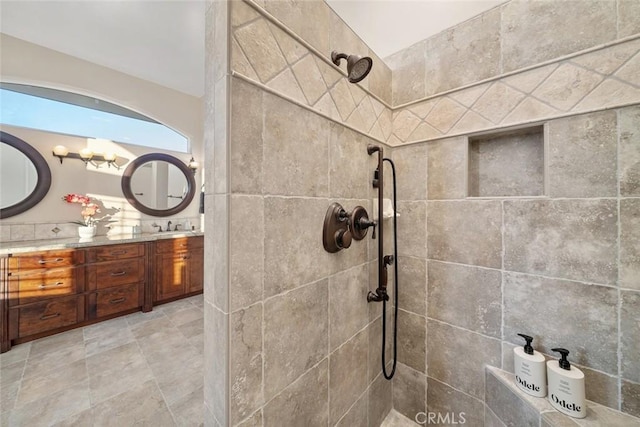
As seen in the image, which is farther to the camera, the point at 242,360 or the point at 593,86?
the point at 593,86

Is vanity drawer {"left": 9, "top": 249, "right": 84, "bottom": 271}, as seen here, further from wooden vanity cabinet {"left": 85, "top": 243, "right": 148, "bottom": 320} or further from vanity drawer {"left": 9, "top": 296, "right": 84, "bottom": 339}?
vanity drawer {"left": 9, "top": 296, "right": 84, "bottom": 339}

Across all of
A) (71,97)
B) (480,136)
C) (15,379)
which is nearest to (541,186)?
(480,136)

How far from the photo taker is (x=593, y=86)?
99 centimetres

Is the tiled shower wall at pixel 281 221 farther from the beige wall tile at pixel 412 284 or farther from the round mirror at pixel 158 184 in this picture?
the round mirror at pixel 158 184

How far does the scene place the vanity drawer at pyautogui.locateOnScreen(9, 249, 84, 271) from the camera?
203cm

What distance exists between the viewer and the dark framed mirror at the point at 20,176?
2307mm

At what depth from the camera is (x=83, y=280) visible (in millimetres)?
2350

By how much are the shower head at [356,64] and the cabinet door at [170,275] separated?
315 centimetres

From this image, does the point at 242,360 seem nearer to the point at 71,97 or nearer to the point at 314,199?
the point at 314,199

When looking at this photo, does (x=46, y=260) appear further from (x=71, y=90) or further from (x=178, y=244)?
(x=71, y=90)

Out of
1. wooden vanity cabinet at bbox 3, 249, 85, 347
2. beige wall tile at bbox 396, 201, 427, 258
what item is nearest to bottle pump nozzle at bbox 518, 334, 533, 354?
beige wall tile at bbox 396, 201, 427, 258

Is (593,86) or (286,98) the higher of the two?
(593,86)

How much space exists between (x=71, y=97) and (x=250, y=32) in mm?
3576

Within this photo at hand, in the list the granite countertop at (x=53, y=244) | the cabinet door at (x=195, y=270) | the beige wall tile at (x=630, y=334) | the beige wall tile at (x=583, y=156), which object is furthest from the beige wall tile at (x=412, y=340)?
the granite countertop at (x=53, y=244)
